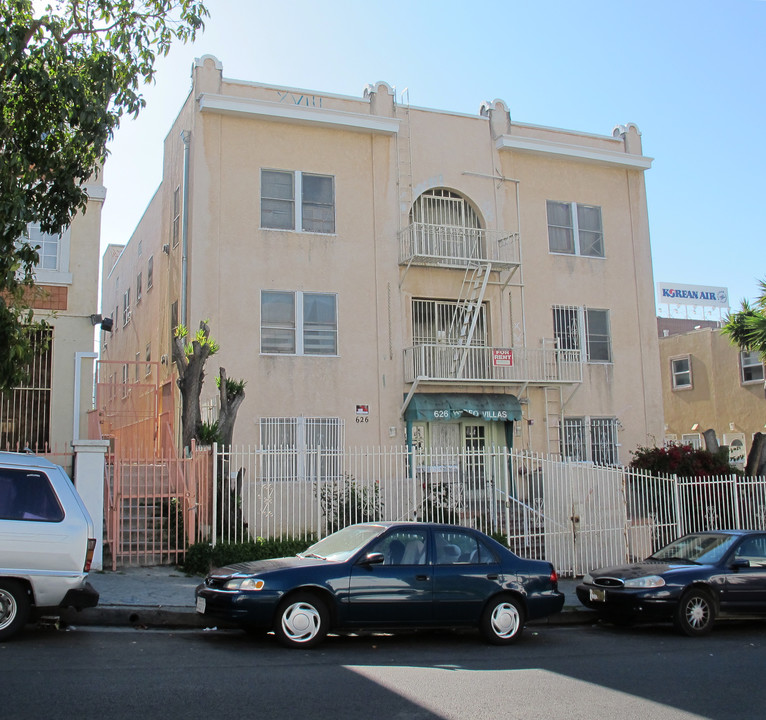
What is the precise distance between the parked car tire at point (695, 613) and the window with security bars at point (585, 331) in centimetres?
1161

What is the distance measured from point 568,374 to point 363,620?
543 inches

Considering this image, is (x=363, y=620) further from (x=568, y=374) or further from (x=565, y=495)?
(x=568, y=374)

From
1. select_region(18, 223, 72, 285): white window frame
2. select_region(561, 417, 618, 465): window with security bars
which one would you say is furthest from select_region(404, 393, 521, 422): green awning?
select_region(18, 223, 72, 285): white window frame

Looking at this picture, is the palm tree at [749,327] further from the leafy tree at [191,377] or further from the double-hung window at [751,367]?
the leafy tree at [191,377]

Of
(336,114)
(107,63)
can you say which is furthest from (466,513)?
(336,114)

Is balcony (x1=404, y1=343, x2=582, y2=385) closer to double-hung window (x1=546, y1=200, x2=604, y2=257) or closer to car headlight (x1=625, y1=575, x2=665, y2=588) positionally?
double-hung window (x1=546, y1=200, x2=604, y2=257)

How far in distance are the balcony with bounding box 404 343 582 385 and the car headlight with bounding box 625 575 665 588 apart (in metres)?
9.41

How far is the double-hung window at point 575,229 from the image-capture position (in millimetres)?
23000

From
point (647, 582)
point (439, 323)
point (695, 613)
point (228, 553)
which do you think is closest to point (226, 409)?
point (228, 553)

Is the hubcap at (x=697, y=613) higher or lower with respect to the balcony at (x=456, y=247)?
lower

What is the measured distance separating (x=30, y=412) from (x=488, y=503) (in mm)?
8856

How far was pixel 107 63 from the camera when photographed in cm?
1110

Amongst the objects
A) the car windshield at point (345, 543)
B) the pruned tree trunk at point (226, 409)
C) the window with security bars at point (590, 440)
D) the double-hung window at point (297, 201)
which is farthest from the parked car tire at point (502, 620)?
the double-hung window at point (297, 201)

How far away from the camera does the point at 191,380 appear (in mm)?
14672
